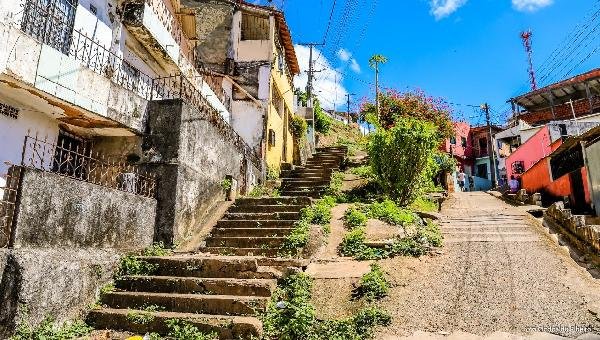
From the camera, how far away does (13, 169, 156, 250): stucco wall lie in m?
6.11

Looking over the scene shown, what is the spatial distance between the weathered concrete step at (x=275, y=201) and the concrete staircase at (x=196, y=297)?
4207mm

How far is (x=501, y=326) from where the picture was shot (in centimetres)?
564

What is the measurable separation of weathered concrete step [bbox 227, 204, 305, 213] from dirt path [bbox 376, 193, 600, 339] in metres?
4.31

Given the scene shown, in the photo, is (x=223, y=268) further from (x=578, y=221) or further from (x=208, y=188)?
(x=578, y=221)

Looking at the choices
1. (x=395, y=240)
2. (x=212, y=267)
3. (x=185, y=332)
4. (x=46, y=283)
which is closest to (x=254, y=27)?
(x=395, y=240)

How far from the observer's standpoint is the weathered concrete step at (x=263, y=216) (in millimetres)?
11625

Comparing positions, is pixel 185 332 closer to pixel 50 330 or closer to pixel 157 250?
pixel 50 330

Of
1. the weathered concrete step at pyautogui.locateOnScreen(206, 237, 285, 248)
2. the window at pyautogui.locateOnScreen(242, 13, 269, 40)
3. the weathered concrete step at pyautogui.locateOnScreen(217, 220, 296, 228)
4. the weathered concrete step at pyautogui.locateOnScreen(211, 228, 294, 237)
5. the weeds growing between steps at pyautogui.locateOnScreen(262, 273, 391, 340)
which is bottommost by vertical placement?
the weeds growing between steps at pyautogui.locateOnScreen(262, 273, 391, 340)

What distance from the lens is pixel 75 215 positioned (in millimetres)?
7000

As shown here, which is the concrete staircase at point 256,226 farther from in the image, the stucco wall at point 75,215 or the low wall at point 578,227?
the low wall at point 578,227

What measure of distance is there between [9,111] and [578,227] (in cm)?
1406

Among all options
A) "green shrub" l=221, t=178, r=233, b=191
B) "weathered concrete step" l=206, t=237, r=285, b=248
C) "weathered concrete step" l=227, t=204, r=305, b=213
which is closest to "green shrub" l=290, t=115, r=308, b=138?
"green shrub" l=221, t=178, r=233, b=191

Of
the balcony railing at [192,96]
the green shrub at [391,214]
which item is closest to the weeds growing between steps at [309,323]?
the green shrub at [391,214]

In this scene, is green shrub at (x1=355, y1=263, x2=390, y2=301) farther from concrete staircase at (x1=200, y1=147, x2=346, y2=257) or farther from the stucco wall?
the stucco wall
